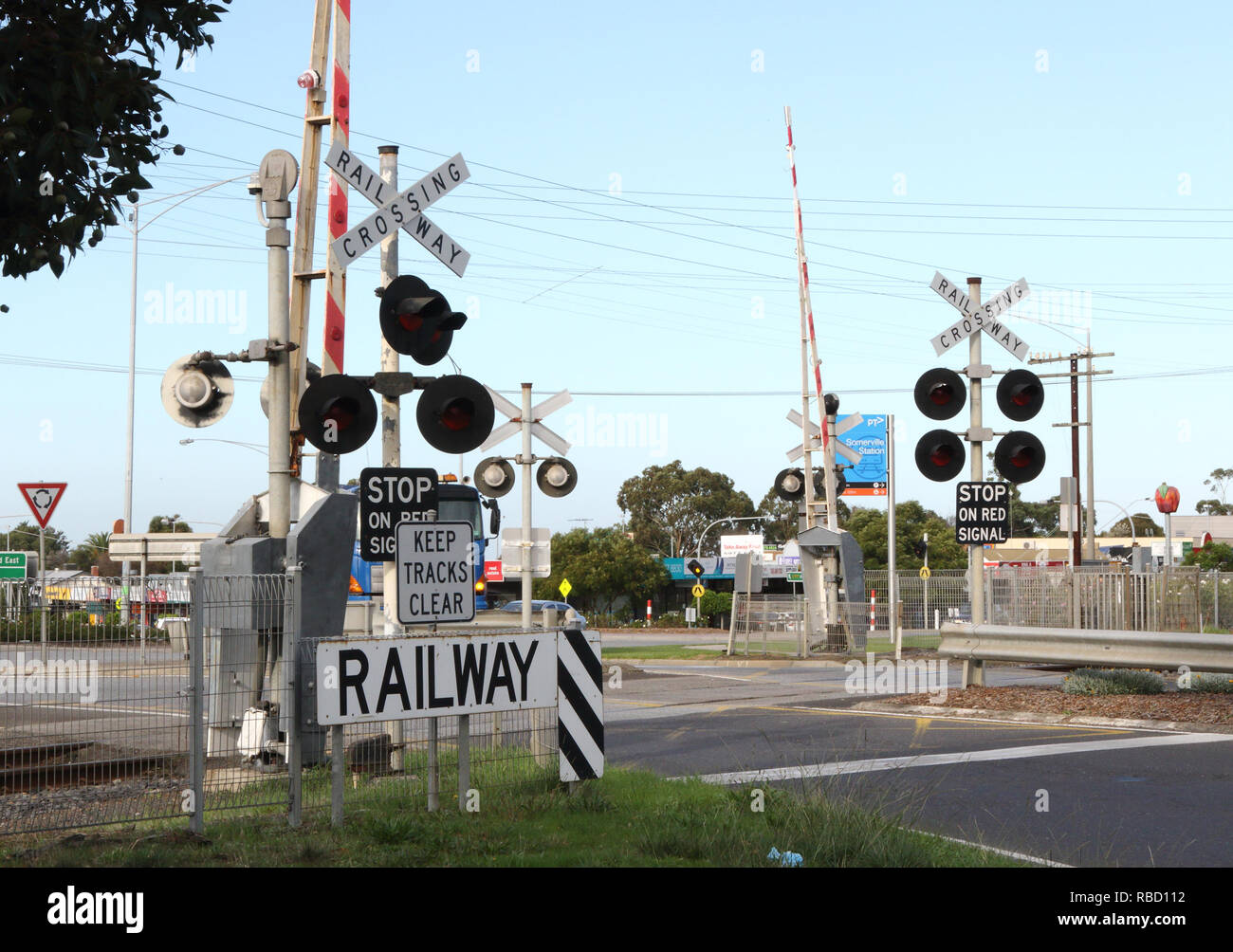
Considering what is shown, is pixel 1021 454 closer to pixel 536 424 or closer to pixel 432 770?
pixel 536 424

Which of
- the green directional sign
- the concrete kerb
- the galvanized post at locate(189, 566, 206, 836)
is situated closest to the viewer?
the galvanized post at locate(189, 566, 206, 836)

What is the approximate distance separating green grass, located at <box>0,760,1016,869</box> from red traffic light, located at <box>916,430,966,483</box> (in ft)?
29.6

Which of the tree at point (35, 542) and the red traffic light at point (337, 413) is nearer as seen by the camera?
the red traffic light at point (337, 413)

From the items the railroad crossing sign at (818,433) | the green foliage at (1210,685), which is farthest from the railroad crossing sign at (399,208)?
the railroad crossing sign at (818,433)

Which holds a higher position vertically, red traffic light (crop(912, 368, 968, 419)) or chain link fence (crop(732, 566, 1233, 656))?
red traffic light (crop(912, 368, 968, 419))

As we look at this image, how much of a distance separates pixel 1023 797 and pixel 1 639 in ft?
23.6

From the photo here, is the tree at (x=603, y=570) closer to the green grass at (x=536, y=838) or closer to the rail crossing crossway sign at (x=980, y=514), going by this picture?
the rail crossing crossway sign at (x=980, y=514)

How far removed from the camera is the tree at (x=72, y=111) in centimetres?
718

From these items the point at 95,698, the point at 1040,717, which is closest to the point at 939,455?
the point at 1040,717

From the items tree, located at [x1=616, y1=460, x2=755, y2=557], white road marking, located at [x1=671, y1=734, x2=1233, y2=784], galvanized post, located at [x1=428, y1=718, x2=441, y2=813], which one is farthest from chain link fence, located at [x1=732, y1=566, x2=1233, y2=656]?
tree, located at [x1=616, y1=460, x2=755, y2=557]

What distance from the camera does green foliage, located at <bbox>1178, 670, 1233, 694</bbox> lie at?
16359mm

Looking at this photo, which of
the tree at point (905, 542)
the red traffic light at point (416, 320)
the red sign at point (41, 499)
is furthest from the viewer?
the tree at point (905, 542)

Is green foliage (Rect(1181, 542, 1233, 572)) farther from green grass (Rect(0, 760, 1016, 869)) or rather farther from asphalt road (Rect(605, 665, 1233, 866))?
green grass (Rect(0, 760, 1016, 869))

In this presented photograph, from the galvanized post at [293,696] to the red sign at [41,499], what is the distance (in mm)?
16440
